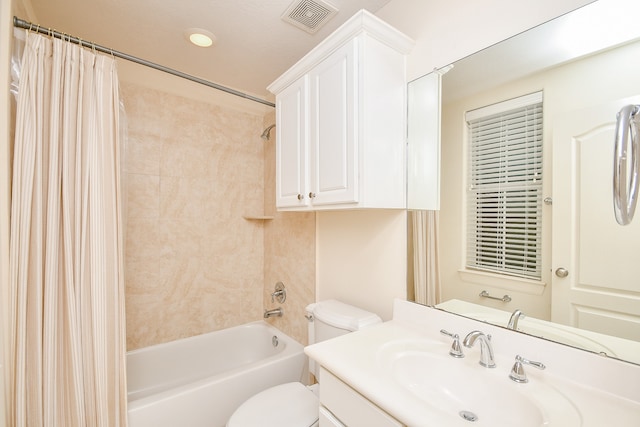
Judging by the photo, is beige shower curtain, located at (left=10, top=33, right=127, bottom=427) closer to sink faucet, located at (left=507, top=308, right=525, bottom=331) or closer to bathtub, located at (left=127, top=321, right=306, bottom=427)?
bathtub, located at (left=127, top=321, right=306, bottom=427)

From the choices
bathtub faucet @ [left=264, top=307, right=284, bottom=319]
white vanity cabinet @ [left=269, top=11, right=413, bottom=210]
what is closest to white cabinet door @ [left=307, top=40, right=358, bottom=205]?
white vanity cabinet @ [left=269, top=11, right=413, bottom=210]

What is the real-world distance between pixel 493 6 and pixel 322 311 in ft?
4.98

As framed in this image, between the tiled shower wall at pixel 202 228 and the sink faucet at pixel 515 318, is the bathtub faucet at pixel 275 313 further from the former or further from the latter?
the sink faucet at pixel 515 318

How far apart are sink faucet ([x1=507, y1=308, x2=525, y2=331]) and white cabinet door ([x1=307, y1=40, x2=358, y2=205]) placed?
2.28 ft

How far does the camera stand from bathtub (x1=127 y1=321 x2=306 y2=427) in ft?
4.51

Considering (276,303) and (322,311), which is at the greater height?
(322,311)

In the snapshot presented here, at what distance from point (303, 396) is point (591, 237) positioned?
1.30m

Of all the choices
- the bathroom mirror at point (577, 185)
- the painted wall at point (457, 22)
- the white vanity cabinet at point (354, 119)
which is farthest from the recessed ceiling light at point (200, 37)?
the bathroom mirror at point (577, 185)

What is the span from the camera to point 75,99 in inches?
48.3

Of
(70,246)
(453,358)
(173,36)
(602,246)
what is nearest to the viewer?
(602,246)

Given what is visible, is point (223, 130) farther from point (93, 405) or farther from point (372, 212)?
point (93, 405)

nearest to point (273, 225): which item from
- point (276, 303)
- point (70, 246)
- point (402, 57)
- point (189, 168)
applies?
point (276, 303)

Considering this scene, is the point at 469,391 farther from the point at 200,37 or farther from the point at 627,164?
the point at 200,37

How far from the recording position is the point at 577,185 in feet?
2.74
